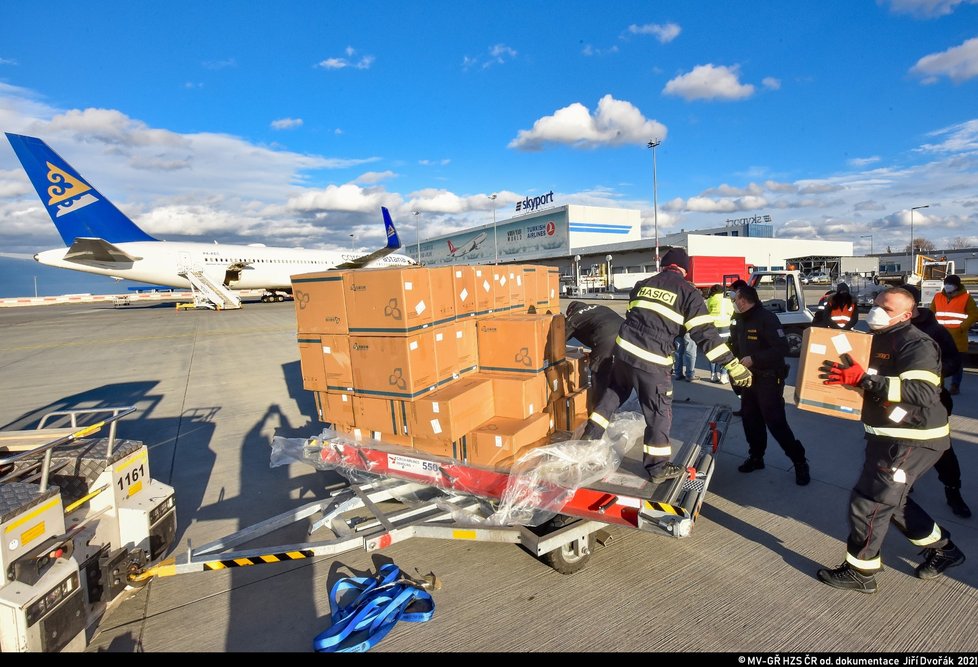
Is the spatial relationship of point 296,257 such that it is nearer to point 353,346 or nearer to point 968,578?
point 353,346

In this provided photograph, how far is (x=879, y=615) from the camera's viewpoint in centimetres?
280

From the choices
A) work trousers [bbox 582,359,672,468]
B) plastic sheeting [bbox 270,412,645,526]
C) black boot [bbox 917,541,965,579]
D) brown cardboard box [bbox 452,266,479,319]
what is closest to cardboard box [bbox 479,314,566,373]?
brown cardboard box [bbox 452,266,479,319]

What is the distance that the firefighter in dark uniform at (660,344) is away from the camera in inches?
141

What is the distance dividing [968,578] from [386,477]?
13.3 feet

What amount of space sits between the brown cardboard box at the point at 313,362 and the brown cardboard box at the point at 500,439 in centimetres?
153

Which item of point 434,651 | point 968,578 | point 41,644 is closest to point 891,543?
point 968,578

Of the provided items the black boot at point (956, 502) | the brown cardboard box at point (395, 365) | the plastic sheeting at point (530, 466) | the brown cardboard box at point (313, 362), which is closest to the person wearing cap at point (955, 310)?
the black boot at point (956, 502)

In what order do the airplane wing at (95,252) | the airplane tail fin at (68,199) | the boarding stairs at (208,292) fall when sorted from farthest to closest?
1. the boarding stairs at (208,292)
2. the airplane wing at (95,252)
3. the airplane tail fin at (68,199)

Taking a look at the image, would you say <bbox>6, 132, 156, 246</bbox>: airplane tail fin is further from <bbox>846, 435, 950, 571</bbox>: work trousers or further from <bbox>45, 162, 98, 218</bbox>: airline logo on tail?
<bbox>846, 435, 950, 571</bbox>: work trousers

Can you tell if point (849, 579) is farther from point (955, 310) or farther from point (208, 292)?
point (208, 292)

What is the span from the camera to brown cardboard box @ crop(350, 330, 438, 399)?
3.70 meters

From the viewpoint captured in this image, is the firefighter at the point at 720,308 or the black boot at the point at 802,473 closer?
the black boot at the point at 802,473

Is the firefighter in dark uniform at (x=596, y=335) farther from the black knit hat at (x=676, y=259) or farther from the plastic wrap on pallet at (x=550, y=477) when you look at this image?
the plastic wrap on pallet at (x=550, y=477)

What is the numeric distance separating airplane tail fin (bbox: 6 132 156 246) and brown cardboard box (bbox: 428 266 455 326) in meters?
28.7
